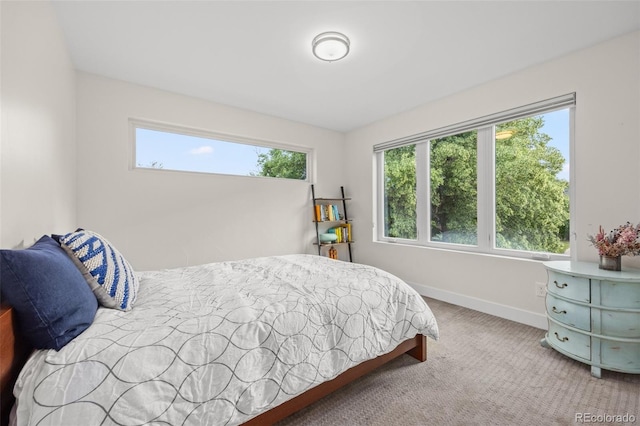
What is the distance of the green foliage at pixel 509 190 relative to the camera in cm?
255

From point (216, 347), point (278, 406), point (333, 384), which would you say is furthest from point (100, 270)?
point (333, 384)

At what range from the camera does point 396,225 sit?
3967 mm

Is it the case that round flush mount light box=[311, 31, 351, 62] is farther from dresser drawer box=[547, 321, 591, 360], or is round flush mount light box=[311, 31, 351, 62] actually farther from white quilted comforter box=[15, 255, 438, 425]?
dresser drawer box=[547, 321, 591, 360]

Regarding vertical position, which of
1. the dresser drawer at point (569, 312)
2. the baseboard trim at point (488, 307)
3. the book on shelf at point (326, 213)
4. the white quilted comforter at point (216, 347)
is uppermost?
the book on shelf at point (326, 213)

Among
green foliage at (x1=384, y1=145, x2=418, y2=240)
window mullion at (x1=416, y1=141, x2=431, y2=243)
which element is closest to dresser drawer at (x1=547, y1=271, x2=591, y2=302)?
window mullion at (x1=416, y1=141, x2=431, y2=243)

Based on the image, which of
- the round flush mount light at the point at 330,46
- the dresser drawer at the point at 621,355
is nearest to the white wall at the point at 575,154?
the dresser drawer at the point at 621,355

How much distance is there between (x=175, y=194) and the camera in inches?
119

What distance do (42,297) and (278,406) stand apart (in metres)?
1.03

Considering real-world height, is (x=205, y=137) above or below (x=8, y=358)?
above

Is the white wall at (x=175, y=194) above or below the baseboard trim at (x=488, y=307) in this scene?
above

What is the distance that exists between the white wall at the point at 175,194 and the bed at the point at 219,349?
107 centimetres

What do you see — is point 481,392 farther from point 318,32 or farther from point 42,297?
point 318,32

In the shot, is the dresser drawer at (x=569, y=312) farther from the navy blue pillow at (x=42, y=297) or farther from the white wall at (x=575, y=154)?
the navy blue pillow at (x=42, y=297)

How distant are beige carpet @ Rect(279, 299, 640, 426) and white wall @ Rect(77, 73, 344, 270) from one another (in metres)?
2.21
